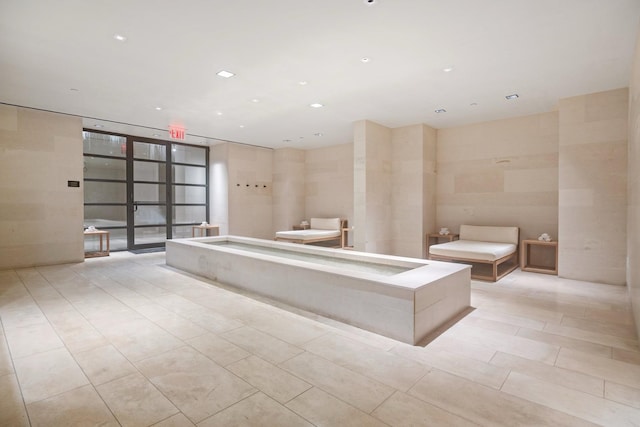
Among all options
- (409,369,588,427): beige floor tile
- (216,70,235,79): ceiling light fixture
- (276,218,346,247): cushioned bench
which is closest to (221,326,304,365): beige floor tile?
(409,369,588,427): beige floor tile

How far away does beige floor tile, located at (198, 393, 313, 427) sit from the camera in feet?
6.13

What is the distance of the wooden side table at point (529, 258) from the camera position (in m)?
5.96

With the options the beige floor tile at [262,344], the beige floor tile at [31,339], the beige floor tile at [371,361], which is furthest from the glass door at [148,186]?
the beige floor tile at [371,361]

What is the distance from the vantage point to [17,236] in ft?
20.8

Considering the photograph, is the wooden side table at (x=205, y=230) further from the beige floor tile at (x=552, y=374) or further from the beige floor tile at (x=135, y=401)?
the beige floor tile at (x=552, y=374)

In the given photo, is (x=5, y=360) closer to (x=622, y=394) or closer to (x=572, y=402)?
(x=572, y=402)

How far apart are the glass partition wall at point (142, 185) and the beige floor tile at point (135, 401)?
7157 millimetres

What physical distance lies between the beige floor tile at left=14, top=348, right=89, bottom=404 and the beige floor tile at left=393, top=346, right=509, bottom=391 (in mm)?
2480

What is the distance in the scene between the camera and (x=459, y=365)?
2.57 metres

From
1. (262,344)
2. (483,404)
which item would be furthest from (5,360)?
(483,404)

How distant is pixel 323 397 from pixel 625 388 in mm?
2089

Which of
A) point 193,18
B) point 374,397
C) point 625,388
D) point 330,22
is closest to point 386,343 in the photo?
point 374,397

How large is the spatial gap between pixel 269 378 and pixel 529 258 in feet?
20.8

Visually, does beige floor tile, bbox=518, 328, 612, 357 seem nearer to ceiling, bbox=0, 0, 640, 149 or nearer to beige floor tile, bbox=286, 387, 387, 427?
beige floor tile, bbox=286, 387, 387, 427
